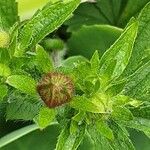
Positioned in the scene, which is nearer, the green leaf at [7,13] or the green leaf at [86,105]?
the green leaf at [86,105]

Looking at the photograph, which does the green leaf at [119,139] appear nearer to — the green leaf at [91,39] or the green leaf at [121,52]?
the green leaf at [121,52]

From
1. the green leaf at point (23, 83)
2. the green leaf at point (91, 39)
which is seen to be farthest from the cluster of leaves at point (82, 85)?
the green leaf at point (91, 39)

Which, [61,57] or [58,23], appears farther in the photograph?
[61,57]

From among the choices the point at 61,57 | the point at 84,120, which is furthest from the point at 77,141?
the point at 61,57

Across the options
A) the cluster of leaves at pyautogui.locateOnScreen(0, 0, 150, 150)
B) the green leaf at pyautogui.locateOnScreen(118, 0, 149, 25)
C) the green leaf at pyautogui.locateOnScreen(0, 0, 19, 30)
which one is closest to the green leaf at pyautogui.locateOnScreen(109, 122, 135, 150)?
the cluster of leaves at pyautogui.locateOnScreen(0, 0, 150, 150)

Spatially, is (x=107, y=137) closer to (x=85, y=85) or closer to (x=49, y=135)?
(x=85, y=85)

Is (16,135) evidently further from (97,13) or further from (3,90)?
(97,13)
